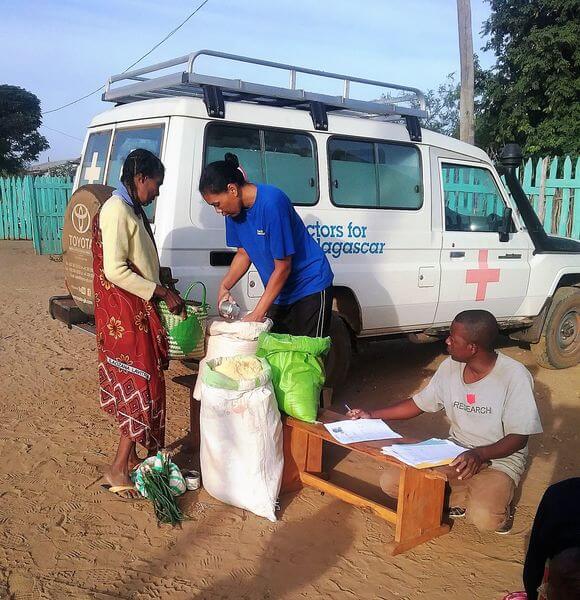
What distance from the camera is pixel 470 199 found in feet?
18.6

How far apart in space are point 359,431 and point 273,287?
36.1 inches

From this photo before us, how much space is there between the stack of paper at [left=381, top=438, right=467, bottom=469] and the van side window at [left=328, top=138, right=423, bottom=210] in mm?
2201

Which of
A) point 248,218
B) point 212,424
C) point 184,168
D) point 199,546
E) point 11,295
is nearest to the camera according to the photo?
point 199,546

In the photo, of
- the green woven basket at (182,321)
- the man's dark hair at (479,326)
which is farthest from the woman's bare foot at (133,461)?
the man's dark hair at (479,326)

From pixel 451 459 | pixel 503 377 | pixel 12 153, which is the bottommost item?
pixel 451 459

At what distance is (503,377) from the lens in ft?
10.4

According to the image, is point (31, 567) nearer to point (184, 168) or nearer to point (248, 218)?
point (248, 218)

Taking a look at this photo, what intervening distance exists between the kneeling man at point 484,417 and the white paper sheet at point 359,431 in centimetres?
33

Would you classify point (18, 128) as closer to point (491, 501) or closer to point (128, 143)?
point (128, 143)

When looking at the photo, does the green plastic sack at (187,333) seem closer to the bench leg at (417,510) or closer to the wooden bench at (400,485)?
the wooden bench at (400,485)

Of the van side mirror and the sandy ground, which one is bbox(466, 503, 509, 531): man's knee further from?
the van side mirror

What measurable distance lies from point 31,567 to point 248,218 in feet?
6.81

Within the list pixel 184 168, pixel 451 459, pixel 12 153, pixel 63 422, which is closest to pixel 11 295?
pixel 63 422

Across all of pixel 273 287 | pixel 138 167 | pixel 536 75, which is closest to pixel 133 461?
pixel 273 287
